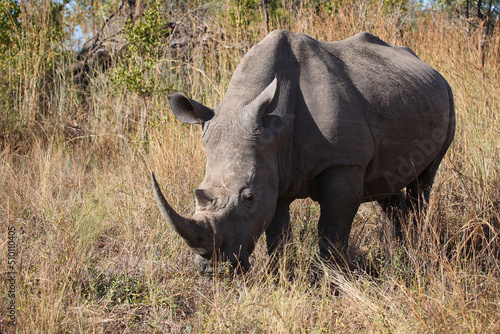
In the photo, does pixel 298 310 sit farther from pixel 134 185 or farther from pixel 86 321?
pixel 134 185

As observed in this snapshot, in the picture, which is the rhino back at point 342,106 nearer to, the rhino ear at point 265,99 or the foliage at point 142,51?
the rhino ear at point 265,99

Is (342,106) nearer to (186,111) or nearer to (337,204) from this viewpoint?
(337,204)

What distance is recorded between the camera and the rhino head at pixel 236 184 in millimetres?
3145

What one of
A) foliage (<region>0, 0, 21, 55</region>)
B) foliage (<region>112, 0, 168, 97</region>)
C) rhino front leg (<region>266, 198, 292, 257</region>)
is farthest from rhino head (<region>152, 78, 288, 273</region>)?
foliage (<region>0, 0, 21, 55</region>)

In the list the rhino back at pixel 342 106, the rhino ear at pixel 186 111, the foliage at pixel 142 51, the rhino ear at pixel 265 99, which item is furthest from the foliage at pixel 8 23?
the rhino ear at pixel 265 99

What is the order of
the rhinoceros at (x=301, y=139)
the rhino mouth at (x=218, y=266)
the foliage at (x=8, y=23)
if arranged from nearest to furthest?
the rhino mouth at (x=218, y=266), the rhinoceros at (x=301, y=139), the foliage at (x=8, y=23)

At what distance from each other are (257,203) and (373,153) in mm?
1002

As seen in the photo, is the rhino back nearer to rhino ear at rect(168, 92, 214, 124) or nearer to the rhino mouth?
rhino ear at rect(168, 92, 214, 124)

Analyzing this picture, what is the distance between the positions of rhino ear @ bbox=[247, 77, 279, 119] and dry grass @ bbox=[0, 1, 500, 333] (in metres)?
1.01

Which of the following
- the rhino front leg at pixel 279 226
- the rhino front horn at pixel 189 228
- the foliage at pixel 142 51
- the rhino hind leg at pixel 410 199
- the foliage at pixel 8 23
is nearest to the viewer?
the rhino front horn at pixel 189 228

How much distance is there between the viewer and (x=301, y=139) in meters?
3.59

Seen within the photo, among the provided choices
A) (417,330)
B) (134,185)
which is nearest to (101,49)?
(134,185)

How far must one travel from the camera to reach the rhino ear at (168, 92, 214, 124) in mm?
3602

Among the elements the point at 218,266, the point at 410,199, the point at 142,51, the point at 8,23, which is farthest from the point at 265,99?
the point at 8,23
